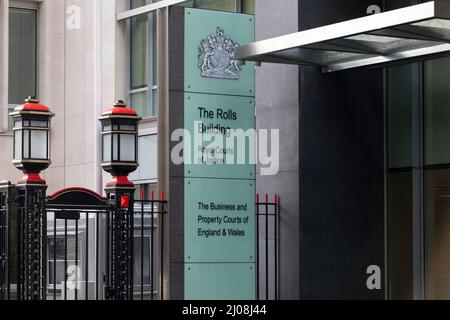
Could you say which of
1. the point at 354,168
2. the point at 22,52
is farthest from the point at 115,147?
the point at 22,52

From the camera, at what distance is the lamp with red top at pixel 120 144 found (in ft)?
38.6

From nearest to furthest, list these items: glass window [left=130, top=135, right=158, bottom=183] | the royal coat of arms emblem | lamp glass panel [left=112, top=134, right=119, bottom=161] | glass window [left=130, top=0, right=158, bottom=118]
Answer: the royal coat of arms emblem, lamp glass panel [left=112, top=134, right=119, bottom=161], glass window [left=130, top=135, right=158, bottom=183], glass window [left=130, top=0, right=158, bottom=118]

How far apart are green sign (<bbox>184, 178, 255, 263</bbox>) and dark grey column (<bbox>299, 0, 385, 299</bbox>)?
1007 millimetres

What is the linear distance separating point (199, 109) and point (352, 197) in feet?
8.78

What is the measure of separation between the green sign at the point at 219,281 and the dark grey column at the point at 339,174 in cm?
96

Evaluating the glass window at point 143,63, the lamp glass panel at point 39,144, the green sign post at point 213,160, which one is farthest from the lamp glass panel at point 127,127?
the glass window at point 143,63

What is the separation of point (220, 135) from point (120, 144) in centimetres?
114

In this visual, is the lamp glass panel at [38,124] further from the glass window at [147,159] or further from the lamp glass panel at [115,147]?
the glass window at [147,159]

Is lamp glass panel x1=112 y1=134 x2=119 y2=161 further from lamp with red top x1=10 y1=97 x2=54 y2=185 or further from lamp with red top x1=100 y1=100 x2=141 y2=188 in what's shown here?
lamp with red top x1=10 y1=97 x2=54 y2=185

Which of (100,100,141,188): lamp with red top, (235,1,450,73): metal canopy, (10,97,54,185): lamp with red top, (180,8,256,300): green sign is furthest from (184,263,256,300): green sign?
(235,1,450,73): metal canopy

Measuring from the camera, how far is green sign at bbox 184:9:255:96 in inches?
450

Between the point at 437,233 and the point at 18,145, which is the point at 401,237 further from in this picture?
the point at 18,145

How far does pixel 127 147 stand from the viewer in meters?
11.8
